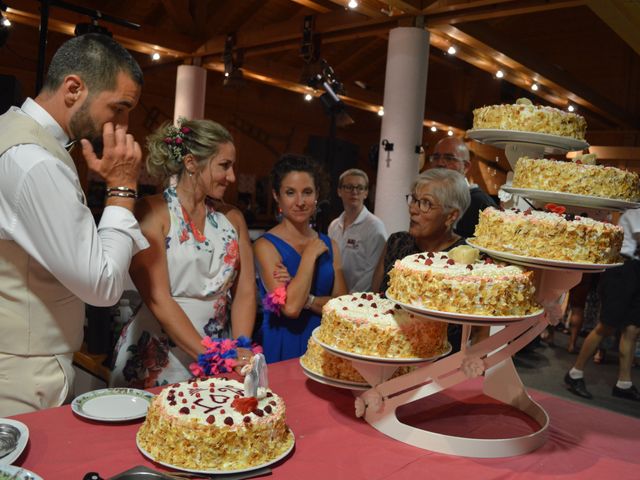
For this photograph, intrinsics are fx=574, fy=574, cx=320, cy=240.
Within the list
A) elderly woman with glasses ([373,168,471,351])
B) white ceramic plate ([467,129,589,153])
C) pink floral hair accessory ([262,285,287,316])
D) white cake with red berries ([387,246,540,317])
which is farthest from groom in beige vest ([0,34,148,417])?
elderly woman with glasses ([373,168,471,351])

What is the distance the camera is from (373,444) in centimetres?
153

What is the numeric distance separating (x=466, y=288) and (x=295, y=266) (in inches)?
55.7

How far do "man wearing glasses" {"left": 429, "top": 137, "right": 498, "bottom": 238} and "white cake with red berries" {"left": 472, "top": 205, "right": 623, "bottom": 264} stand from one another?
241 cm

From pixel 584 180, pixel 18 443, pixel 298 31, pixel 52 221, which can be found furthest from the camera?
pixel 298 31

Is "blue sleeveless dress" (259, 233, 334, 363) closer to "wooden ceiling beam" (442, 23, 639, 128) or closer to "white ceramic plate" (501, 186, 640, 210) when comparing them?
"white ceramic plate" (501, 186, 640, 210)

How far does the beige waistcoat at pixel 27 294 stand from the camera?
1.52 m

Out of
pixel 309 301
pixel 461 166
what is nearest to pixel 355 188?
pixel 461 166

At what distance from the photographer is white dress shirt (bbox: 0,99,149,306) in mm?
1416

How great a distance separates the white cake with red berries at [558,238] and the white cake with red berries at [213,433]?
78cm

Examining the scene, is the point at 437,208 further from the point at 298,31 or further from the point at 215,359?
the point at 298,31

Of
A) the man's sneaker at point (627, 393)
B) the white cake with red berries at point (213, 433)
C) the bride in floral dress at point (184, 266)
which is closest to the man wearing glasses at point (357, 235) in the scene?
the bride in floral dress at point (184, 266)

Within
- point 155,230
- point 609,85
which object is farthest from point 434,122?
point 155,230

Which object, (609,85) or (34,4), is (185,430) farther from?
(609,85)

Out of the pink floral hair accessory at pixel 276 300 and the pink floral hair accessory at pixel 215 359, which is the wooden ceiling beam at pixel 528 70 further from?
the pink floral hair accessory at pixel 215 359
